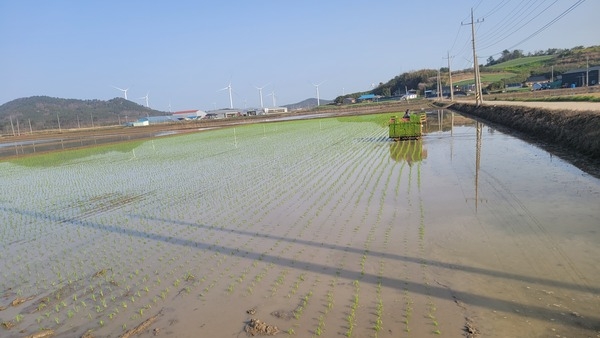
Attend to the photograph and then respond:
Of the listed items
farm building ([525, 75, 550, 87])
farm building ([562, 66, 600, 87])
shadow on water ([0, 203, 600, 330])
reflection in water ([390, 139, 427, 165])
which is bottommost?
shadow on water ([0, 203, 600, 330])

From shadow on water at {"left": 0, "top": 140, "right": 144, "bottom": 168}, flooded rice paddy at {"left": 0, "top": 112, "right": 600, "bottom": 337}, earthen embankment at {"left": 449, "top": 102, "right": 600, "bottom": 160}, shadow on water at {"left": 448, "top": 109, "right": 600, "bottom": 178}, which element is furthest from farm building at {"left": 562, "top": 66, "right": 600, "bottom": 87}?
shadow on water at {"left": 0, "top": 140, "right": 144, "bottom": 168}

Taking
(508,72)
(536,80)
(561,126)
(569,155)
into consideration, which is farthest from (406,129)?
(508,72)

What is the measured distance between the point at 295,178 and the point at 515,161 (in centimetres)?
638

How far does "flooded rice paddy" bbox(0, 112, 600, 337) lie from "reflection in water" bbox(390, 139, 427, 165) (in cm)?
193

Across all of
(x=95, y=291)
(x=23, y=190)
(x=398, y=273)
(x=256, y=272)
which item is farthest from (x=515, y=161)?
(x=23, y=190)

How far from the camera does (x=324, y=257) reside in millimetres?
5797

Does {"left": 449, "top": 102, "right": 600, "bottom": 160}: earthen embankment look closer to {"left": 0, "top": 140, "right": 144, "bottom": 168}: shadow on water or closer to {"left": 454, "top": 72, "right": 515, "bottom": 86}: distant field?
{"left": 0, "top": 140, "right": 144, "bottom": 168}: shadow on water

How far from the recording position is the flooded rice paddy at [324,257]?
4.11 metres

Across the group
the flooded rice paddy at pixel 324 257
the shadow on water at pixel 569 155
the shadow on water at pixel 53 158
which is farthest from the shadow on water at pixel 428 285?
the shadow on water at pixel 53 158

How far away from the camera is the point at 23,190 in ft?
49.6

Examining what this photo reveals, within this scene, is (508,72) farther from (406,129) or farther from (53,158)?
Answer: (53,158)

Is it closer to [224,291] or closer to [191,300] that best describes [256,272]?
[224,291]

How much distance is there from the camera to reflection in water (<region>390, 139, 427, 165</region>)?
14176 mm

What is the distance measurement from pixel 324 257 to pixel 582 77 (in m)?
67.6
